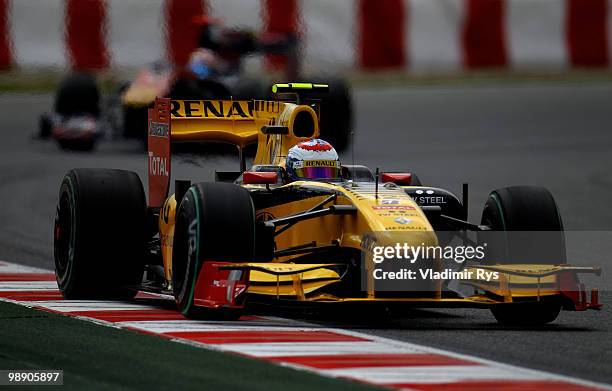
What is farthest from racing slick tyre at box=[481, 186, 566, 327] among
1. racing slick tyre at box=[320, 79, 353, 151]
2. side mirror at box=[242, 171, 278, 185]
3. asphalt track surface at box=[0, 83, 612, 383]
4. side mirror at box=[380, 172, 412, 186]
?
racing slick tyre at box=[320, 79, 353, 151]

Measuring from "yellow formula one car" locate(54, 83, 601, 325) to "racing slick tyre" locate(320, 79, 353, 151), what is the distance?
891 centimetres

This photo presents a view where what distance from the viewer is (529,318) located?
36.9 feet

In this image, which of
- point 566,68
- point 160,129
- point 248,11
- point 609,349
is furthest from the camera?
point 566,68

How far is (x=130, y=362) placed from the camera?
913 cm

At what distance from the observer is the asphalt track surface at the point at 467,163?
10.5 meters

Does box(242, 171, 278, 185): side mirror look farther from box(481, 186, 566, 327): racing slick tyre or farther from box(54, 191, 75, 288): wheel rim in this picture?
box(481, 186, 566, 327): racing slick tyre

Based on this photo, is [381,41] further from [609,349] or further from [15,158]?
[609,349]

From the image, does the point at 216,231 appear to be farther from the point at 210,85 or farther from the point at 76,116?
the point at 76,116

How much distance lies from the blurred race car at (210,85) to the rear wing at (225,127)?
28.7 feet

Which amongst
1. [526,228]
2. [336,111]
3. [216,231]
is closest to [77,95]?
[336,111]

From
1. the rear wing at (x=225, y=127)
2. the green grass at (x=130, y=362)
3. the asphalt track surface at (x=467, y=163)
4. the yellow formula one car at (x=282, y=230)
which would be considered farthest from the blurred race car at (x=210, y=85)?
the green grass at (x=130, y=362)

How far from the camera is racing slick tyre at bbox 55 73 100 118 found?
2506cm

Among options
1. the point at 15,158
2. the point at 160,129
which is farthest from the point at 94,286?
the point at 15,158

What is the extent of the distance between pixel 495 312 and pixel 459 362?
2128mm
